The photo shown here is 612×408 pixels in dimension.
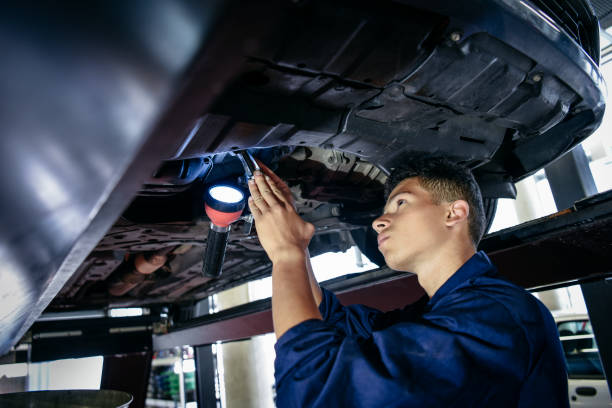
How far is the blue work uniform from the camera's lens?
0.66 metres

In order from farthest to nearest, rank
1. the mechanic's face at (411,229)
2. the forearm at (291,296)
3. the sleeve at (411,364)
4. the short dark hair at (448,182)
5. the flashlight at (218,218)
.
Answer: the flashlight at (218,218) < the short dark hair at (448,182) < the mechanic's face at (411,229) < the forearm at (291,296) < the sleeve at (411,364)

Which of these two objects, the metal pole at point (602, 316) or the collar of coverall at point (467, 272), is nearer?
the collar of coverall at point (467, 272)

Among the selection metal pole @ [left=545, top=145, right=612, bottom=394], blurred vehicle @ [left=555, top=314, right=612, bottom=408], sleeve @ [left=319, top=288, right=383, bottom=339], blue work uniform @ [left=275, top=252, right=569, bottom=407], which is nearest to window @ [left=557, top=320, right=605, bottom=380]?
blurred vehicle @ [left=555, top=314, right=612, bottom=408]

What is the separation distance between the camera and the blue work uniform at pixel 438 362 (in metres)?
0.66

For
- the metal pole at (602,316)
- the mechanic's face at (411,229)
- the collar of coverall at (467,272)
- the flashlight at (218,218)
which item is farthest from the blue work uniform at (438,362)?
the metal pole at (602,316)

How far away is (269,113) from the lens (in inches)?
38.8

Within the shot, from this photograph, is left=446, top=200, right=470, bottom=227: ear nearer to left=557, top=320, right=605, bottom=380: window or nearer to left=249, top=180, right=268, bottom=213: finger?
left=249, top=180, right=268, bottom=213: finger

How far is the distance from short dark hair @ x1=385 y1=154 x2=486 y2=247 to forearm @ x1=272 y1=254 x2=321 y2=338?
0.52 meters

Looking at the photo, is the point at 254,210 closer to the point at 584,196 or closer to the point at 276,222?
the point at 276,222

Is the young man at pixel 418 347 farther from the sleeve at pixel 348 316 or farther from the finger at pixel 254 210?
the sleeve at pixel 348 316

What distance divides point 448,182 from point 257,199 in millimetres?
581

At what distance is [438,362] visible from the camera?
2.22 ft

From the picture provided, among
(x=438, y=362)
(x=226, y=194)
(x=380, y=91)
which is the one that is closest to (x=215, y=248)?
(x=226, y=194)

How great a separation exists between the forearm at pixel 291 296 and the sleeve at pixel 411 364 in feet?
0.08
